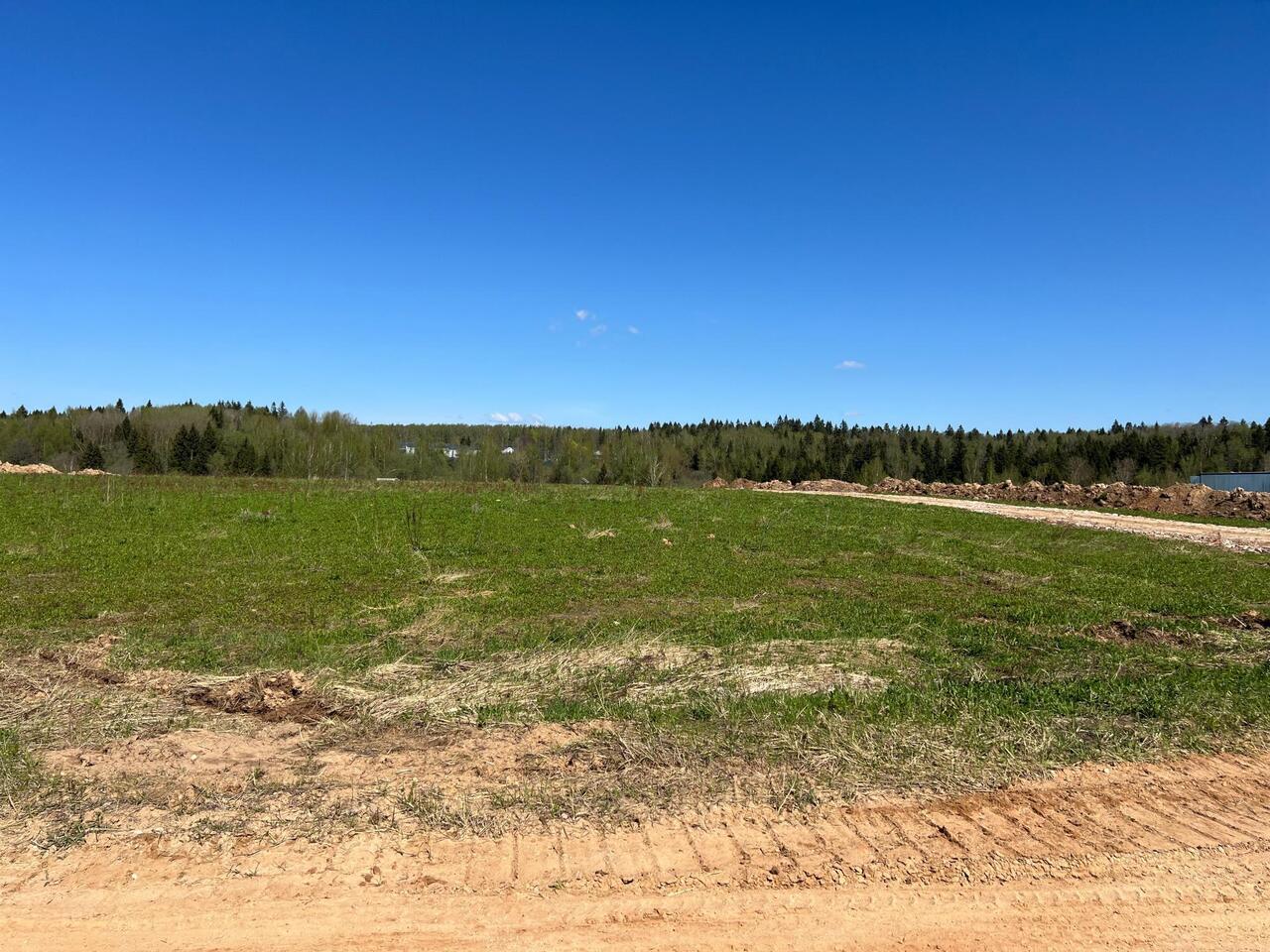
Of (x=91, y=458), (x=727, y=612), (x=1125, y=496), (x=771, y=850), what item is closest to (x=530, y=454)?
(x=91, y=458)

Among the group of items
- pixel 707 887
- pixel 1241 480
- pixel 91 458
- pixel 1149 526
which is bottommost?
pixel 707 887

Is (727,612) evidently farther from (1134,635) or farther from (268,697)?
(268,697)

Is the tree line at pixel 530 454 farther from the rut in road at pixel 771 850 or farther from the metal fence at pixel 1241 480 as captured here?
the rut in road at pixel 771 850

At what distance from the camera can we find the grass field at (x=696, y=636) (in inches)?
250

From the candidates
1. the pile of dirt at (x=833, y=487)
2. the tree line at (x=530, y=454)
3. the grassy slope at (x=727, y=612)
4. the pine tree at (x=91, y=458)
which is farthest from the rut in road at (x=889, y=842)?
the pine tree at (x=91, y=458)

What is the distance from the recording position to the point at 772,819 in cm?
509

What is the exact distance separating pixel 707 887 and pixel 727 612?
26.3 ft

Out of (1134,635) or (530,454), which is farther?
(530,454)

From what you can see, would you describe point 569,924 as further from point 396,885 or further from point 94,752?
point 94,752

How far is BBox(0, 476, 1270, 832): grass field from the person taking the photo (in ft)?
20.8

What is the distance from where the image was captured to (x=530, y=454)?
97.6 metres

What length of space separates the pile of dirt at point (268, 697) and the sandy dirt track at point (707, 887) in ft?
7.66

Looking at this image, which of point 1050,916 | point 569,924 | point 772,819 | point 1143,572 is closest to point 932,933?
point 1050,916

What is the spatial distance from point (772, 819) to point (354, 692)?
4693mm
